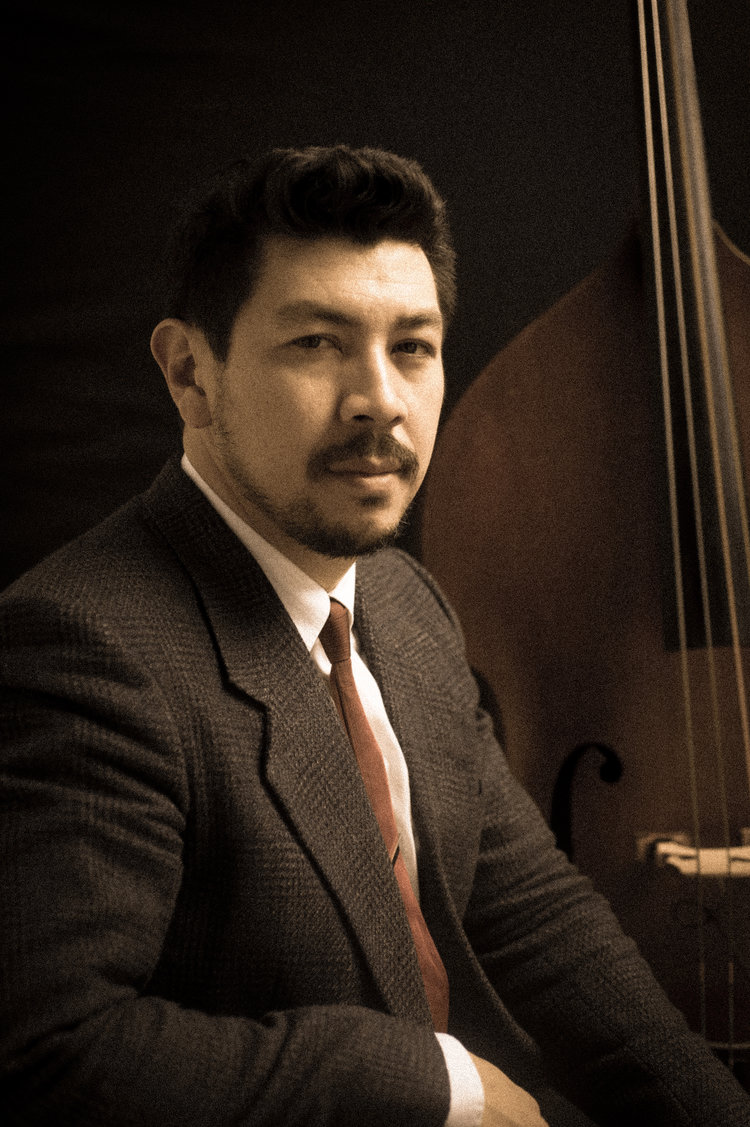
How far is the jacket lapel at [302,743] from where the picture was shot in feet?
3.02

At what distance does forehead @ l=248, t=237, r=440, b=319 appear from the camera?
975 millimetres

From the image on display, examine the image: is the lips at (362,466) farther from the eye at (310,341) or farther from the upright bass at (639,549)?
the upright bass at (639,549)

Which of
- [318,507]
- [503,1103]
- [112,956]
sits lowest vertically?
[503,1103]

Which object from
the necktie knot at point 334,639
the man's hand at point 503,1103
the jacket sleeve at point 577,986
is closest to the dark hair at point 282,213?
the necktie knot at point 334,639

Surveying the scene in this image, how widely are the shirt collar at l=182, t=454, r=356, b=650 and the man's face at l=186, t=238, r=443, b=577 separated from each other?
0.10 feet

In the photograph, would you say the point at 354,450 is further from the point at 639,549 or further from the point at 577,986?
the point at 577,986

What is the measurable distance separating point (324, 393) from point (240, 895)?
455 mm

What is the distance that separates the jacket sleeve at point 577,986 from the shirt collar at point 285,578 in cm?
32

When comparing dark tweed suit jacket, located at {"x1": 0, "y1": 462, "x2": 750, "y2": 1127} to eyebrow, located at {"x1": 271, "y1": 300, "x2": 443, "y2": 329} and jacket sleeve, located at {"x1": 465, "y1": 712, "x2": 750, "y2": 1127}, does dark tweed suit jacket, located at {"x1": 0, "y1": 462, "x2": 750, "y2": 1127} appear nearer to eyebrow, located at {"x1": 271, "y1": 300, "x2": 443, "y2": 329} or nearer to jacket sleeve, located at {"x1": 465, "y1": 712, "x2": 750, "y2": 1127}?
jacket sleeve, located at {"x1": 465, "y1": 712, "x2": 750, "y2": 1127}

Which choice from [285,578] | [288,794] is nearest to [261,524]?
[285,578]

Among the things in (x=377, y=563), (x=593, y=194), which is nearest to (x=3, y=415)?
(x=377, y=563)

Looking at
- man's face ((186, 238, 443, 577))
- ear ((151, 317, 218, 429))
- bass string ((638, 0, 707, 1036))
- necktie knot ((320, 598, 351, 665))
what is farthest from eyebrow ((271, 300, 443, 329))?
bass string ((638, 0, 707, 1036))

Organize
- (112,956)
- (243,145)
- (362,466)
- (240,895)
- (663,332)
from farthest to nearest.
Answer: (243,145), (663,332), (362,466), (240,895), (112,956)

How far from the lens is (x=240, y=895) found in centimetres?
89
